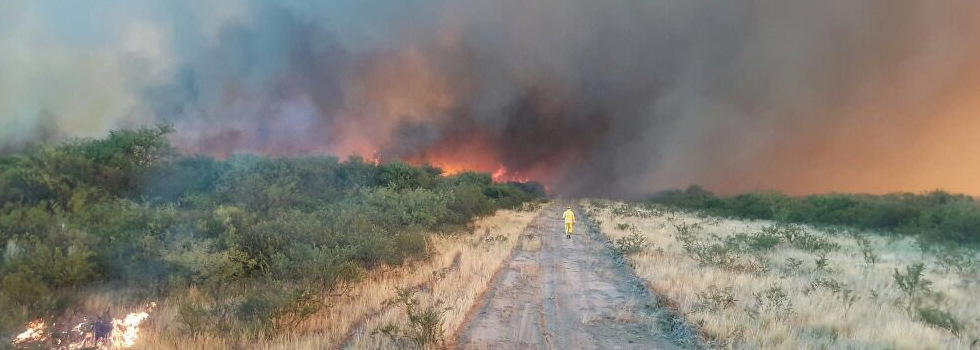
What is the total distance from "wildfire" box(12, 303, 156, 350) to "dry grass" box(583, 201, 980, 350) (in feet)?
28.5

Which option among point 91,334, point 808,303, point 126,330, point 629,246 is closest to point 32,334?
point 91,334

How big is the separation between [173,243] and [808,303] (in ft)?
43.3

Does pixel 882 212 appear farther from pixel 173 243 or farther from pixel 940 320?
pixel 173 243

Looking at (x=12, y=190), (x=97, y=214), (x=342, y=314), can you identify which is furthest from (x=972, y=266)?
(x=12, y=190)

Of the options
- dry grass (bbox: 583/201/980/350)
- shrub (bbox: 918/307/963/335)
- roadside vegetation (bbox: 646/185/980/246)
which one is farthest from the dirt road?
roadside vegetation (bbox: 646/185/980/246)

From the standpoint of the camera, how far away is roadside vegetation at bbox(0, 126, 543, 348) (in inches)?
340

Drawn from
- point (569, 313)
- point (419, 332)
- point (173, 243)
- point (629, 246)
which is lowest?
point (569, 313)

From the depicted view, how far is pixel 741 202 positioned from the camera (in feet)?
249

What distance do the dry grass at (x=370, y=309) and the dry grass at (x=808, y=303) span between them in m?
4.54

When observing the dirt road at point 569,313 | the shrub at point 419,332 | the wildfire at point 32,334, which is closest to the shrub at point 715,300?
the dirt road at point 569,313

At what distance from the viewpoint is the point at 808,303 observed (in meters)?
11.2

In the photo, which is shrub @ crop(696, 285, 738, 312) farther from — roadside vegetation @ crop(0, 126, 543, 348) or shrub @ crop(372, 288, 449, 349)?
roadside vegetation @ crop(0, 126, 543, 348)

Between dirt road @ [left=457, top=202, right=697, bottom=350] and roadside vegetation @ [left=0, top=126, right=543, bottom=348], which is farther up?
roadside vegetation @ [left=0, top=126, right=543, bottom=348]

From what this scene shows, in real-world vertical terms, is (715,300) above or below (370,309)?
above
